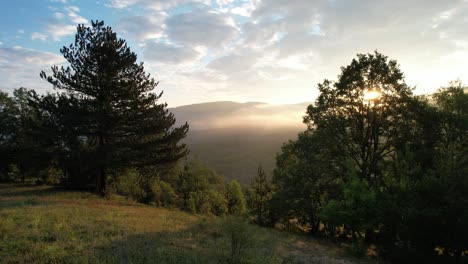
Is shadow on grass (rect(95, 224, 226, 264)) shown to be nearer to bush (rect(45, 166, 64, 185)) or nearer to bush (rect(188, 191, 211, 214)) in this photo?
bush (rect(188, 191, 211, 214))

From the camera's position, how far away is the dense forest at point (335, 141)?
16.9 metres

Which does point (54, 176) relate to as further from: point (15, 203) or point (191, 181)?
point (15, 203)

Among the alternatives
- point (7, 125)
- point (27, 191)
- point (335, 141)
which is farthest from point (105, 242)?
point (7, 125)

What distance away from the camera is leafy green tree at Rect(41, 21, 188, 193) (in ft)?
78.2

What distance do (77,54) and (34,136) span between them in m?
7.82

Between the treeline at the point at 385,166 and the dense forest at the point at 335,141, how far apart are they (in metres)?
0.08

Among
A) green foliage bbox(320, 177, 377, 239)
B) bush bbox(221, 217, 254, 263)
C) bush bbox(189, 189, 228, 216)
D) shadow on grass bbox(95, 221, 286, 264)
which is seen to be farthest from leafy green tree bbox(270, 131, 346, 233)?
bush bbox(189, 189, 228, 216)

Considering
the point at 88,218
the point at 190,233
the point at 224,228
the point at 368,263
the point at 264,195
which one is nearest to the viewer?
the point at 224,228

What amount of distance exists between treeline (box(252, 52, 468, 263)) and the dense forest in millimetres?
78

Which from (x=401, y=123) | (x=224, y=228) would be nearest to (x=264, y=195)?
(x=401, y=123)

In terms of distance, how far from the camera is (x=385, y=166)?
22203 mm

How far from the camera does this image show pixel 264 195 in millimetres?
36438

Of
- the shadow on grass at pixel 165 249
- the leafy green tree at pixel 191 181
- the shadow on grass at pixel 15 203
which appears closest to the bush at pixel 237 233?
the shadow on grass at pixel 165 249

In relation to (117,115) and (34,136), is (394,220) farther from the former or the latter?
(34,136)
